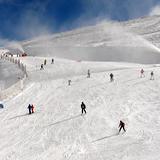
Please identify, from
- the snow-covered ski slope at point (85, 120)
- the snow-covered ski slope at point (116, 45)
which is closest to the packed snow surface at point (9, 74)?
the snow-covered ski slope at point (85, 120)

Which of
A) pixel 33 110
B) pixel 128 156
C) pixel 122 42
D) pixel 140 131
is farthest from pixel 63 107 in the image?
pixel 122 42

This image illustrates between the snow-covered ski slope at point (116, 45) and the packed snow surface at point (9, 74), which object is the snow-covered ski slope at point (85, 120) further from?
the snow-covered ski slope at point (116, 45)

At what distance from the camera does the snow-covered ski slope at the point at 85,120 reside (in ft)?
76.9

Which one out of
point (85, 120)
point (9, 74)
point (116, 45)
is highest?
point (116, 45)

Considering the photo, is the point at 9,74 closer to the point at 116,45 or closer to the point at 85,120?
the point at 85,120

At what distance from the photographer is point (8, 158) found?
23984 millimetres

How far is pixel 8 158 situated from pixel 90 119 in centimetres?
752

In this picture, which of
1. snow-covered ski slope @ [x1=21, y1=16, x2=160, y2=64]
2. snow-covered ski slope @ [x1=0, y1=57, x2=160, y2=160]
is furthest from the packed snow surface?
snow-covered ski slope @ [x1=21, y1=16, x2=160, y2=64]

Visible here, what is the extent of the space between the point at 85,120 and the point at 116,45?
168 feet

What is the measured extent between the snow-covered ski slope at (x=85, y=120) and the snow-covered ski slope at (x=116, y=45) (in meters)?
22.9

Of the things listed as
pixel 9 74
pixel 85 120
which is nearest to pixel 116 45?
pixel 9 74

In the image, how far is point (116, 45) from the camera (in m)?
79.2

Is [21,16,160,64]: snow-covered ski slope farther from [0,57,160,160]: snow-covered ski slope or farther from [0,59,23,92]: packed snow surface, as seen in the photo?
[0,57,160,160]: snow-covered ski slope

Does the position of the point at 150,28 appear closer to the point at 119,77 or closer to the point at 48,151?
the point at 119,77
